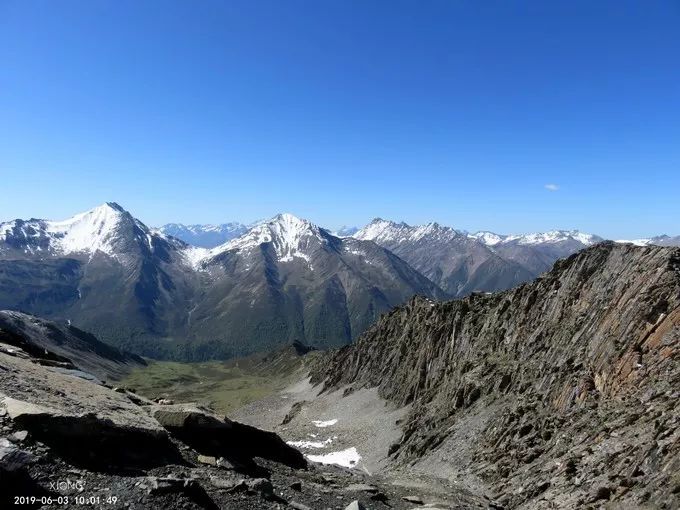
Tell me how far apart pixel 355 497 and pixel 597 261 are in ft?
191

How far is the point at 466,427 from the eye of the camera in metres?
67.6

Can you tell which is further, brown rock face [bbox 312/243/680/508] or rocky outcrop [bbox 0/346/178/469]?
brown rock face [bbox 312/243/680/508]

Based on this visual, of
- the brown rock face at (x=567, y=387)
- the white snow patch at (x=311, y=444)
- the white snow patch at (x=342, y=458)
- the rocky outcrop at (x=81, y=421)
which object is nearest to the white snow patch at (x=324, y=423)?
the white snow patch at (x=311, y=444)

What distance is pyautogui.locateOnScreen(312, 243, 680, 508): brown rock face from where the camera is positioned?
3234 cm

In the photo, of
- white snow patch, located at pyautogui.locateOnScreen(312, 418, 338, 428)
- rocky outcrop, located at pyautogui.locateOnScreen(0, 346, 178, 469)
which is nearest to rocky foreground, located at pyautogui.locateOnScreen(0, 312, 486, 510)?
rocky outcrop, located at pyautogui.locateOnScreen(0, 346, 178, 469)

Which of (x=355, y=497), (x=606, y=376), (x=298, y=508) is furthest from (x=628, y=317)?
(x=298, y=508)

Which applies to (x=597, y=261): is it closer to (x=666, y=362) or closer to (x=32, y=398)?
(x=666, y=362)

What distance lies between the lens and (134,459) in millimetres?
22031

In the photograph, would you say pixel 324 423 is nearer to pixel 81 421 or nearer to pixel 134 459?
pixel 134 459

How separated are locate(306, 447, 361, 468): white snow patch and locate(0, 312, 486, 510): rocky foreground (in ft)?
184

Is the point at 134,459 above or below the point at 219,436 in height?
above

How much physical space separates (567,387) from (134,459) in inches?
1884

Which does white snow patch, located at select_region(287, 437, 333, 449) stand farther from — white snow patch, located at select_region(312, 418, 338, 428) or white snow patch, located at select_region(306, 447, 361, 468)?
white snow patch, located at select_region(312, 418, 338, 428)

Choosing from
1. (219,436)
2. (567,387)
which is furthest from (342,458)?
(219,436)
